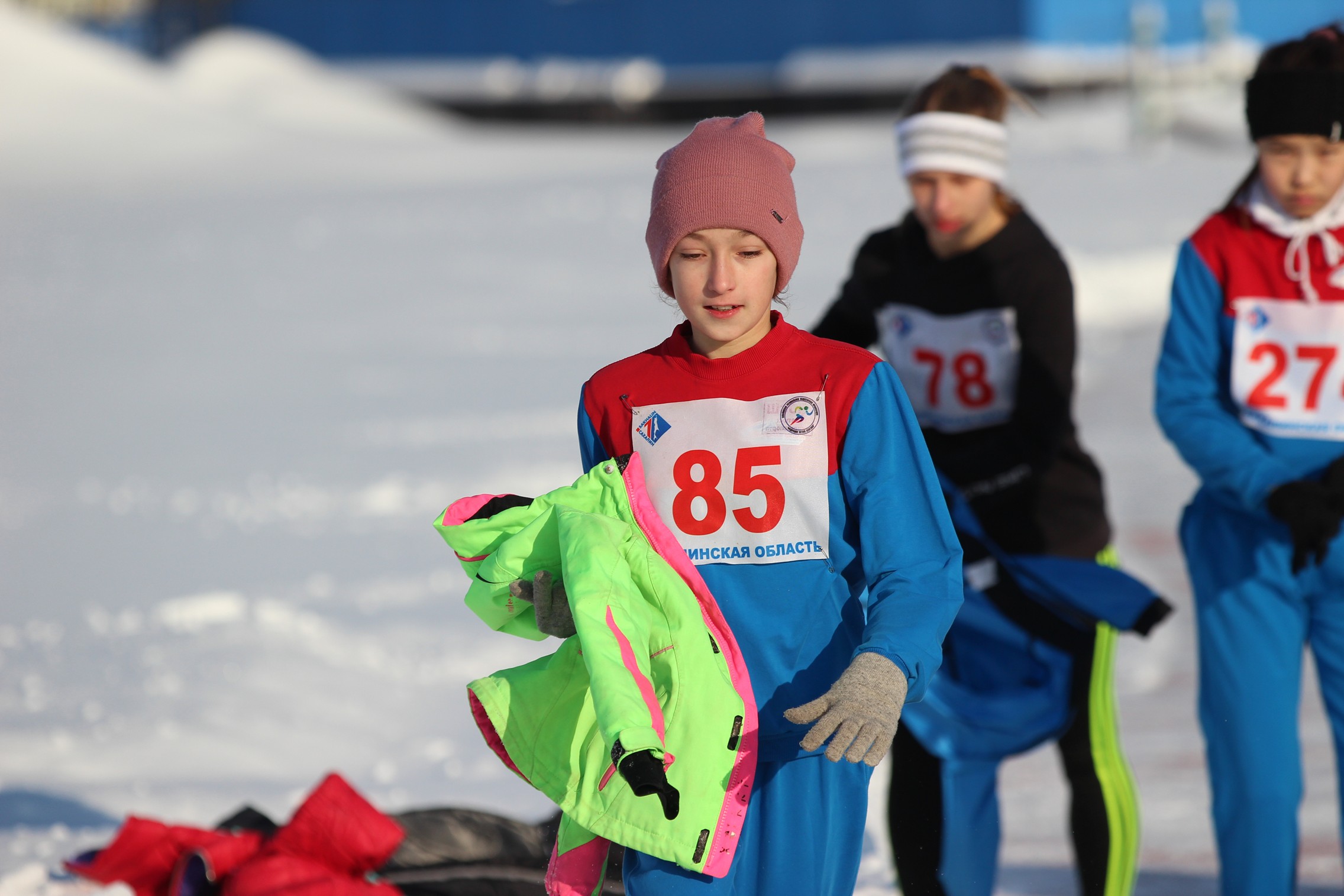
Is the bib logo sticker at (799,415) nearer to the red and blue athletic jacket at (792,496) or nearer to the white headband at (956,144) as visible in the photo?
the red and blue athletic jacket at (792,496)

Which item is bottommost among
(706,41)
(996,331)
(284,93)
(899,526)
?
(899,526)

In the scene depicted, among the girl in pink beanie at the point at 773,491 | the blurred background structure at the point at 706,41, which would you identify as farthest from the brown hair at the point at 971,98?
the blurred background structure at the point at 706,41

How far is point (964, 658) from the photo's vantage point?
3566mm

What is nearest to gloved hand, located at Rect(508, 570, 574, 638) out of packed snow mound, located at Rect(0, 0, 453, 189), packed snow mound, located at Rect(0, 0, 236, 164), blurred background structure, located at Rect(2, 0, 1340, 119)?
packed snow mound, located at Rect(0, 0, 453, 189)

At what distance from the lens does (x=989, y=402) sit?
353 centimetres

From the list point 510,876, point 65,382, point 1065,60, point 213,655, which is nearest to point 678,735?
point 510,876

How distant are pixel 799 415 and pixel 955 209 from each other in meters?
1.41

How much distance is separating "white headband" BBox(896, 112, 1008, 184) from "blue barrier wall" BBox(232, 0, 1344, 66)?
27.0 metres

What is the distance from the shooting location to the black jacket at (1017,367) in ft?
11.3

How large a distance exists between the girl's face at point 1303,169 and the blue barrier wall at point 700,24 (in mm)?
27352

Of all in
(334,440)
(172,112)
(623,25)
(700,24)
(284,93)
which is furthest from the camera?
(623,25)

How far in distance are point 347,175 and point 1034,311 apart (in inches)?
756

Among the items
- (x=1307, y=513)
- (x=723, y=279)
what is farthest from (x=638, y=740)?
(x=1307, y=513)

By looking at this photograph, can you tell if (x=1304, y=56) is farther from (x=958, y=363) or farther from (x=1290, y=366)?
→ (x=958, y=363)
